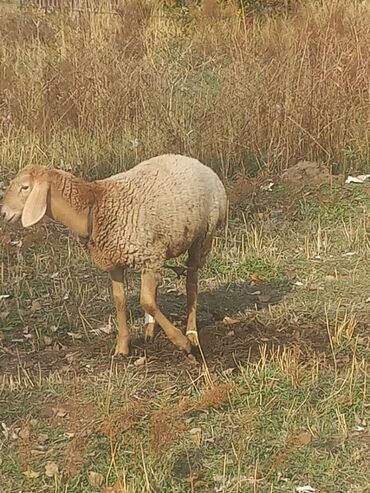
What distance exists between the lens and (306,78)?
28.3 ft

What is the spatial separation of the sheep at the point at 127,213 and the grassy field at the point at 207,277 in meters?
0.43

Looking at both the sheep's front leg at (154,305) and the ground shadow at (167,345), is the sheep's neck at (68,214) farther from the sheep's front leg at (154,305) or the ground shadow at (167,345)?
the ground shadow at (167,345)

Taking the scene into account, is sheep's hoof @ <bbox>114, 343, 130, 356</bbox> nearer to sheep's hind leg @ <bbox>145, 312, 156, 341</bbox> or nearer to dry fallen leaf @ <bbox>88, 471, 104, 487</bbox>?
sheep's hind leg @ <bbox>145, 312, 156, 341</bbox>

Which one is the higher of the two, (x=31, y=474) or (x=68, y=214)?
(x=68, y=214)

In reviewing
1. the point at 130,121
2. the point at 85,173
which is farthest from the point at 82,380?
the point at 130,121

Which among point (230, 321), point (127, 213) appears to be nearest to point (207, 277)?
point (230, 321)

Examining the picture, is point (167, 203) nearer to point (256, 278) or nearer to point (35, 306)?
point (35, 306)

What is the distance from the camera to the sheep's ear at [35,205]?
15.2ft

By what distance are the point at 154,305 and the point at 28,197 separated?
3.11ft

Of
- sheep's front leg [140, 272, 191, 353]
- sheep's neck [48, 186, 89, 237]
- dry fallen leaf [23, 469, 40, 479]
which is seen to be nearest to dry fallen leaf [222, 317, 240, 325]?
sheep's front leg [140, 272, 191, 353]

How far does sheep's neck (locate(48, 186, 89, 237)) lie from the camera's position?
479cm

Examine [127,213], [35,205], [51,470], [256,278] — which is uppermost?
[35,205]

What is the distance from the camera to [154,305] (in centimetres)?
489

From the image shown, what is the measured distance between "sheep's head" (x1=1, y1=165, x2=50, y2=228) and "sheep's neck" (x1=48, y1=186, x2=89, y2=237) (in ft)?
0.24
